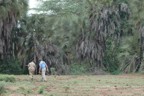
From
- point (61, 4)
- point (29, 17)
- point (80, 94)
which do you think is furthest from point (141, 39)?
point (80, 94)

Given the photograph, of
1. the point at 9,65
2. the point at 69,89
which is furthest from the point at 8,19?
the point at 69,89

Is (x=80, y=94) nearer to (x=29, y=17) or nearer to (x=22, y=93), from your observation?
(x=22, y=93)

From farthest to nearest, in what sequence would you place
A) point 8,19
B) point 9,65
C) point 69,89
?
1. point 9,65
2. point 8,19
3. point 69,89

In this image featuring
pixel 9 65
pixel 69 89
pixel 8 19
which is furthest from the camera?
pixel 9 65

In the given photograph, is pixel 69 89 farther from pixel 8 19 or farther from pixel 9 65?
pixel 9 65

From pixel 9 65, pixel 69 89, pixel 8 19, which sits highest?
pixel 8 19

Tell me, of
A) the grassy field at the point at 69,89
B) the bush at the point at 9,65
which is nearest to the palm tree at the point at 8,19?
the bush at the point at 9,65

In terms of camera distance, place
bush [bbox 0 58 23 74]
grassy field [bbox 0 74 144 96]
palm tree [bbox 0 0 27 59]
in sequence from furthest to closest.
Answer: bush [bbox 0 58 23 74], palm tree [bbox 0 0 27 59], grassy field [bbox 0 74 144 96]

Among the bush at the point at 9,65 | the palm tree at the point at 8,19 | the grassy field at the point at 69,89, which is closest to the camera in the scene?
the grassy field at the point at 69,89

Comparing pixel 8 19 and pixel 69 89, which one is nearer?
pixel 69 89

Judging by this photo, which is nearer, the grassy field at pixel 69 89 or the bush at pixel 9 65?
the grassy field at pixel 69 89

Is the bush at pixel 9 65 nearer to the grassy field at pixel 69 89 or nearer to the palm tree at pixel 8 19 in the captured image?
the palm tree at pixel 8 19

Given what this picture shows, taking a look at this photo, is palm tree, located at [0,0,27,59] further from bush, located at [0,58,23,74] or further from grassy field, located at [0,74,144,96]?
grassy field, located at [0,74,144,96]

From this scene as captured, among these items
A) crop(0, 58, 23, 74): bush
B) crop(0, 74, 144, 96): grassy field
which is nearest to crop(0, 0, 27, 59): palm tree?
crop(0, 58, 23, 74): bush
